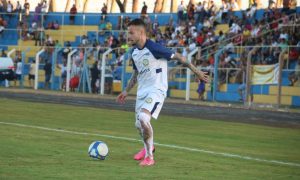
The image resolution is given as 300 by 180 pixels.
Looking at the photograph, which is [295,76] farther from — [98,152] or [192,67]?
[98,152]

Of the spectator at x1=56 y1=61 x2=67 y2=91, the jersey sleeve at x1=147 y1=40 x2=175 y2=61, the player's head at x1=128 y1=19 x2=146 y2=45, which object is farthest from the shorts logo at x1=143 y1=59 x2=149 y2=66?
the spectator at x1=56 y1=61 x2=67 y2=91

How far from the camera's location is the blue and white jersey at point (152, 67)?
12.6 metres

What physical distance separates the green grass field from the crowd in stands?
13.4 m

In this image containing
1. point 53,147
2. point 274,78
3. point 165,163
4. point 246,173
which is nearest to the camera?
point 246,173

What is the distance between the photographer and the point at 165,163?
1243 cm

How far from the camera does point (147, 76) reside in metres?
12.6

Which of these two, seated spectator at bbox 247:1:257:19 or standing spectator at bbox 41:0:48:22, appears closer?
seated spectator at bbox 247:1:257:19

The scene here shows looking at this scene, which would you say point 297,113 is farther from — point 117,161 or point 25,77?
point 25,77

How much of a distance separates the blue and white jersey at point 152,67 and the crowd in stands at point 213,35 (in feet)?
74.8

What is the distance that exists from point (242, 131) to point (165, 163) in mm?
8592

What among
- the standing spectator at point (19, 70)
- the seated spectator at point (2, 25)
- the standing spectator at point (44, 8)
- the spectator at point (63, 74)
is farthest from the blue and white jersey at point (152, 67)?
the standing spectator at point (44, 8)

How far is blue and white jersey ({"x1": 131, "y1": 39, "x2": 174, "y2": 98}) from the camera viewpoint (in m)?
12.6

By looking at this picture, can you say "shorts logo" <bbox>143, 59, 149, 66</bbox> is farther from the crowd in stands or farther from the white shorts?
the crowd in stands

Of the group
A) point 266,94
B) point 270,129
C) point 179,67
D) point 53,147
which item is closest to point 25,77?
point 179,67
